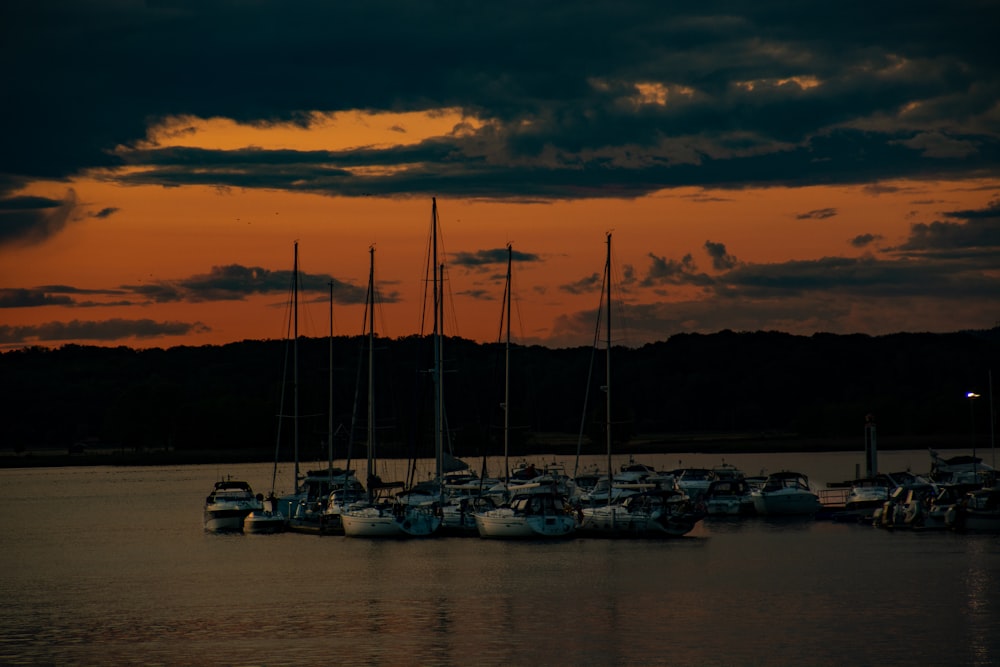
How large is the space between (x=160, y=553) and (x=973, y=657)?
51766 mm

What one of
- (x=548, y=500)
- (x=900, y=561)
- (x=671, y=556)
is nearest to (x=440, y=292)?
(x=548, y=500)

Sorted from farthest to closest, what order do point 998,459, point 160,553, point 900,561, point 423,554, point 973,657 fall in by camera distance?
point 998,459 → point 160,553 → point 423,554 → point 900,561 → point 973,657

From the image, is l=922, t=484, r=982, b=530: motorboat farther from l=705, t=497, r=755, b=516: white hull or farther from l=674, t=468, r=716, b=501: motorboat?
l=674, t=468, r=716, b=501: motorboat

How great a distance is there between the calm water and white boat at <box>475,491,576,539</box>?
84 centimetres

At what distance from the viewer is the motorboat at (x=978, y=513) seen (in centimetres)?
7119

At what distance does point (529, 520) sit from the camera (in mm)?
71562

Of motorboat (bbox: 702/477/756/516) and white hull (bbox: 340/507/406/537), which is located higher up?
motorboat (bbox: 702/477/756/516)

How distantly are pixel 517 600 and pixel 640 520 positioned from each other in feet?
67.0

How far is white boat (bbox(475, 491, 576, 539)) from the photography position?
71.8 meters

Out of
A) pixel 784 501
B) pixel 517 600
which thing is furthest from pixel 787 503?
pixel 517 600

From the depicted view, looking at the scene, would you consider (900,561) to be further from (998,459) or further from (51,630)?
(998,459)

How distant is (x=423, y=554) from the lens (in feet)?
234

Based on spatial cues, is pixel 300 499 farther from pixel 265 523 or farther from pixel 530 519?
pixel 530 519

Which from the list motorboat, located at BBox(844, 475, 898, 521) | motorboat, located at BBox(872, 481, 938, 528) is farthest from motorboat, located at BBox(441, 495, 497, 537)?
motorboat, located at BBox(872, 481, 938, 528)
